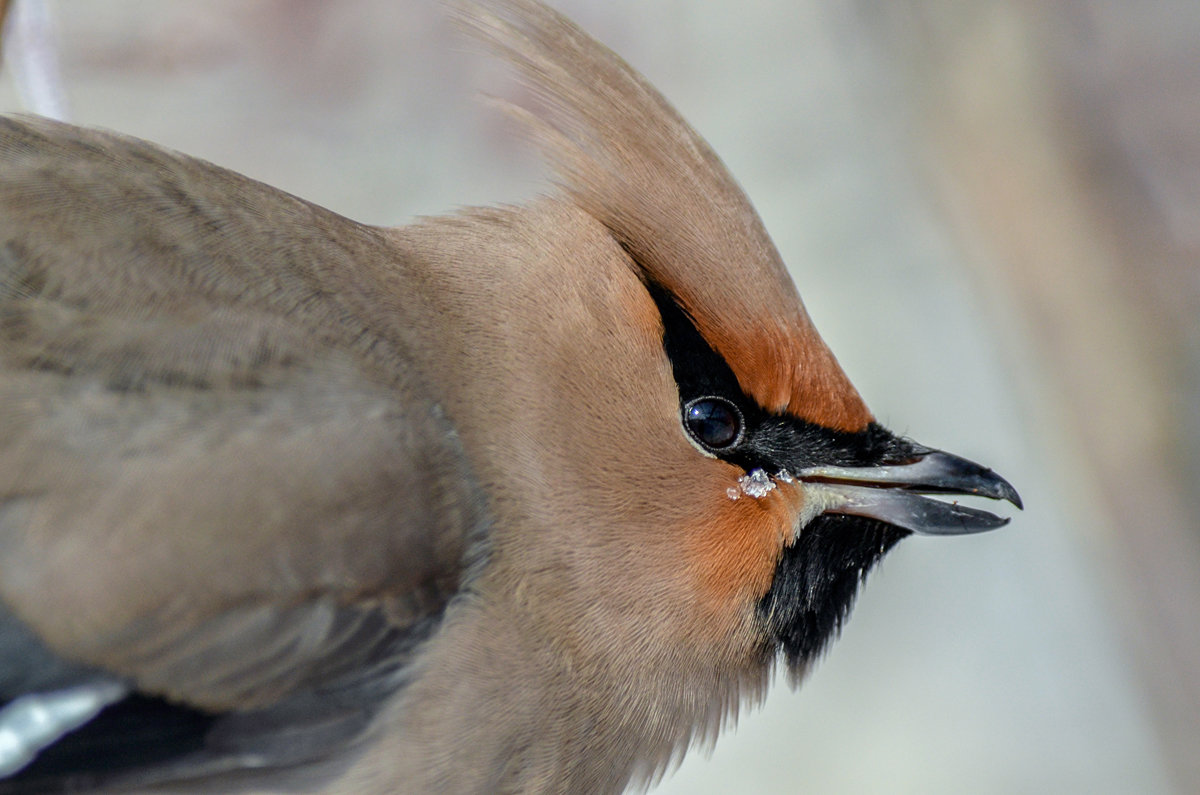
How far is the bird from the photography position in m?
1.78

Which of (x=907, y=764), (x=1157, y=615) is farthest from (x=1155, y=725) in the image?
(x=907, y=764)

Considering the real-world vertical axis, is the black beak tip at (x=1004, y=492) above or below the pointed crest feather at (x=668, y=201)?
below

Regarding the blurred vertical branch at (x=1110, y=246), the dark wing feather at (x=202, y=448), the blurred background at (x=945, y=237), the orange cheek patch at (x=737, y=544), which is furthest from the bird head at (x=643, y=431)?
the blurred vertical branch at (x=1110, y=246)

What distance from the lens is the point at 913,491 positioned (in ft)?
7.66

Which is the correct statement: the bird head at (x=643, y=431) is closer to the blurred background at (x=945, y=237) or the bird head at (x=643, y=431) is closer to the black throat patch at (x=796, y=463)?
the black throat patch at (x=796, y=463)

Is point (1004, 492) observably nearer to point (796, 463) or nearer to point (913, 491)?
point (913, 491)

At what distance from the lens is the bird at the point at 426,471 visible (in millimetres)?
1783

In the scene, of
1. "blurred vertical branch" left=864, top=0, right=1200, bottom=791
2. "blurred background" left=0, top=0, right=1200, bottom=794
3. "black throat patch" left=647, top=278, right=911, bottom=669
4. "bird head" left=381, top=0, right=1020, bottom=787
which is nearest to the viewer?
"bird head" left=381, top=0, right=1020, bottom=787

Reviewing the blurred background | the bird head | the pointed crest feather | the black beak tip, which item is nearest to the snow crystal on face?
the bird head

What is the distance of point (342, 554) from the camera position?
187 centimetres

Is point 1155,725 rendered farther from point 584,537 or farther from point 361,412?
point 361,412

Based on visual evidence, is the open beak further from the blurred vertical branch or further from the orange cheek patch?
the blurred vertical branch

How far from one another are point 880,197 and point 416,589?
151 inches

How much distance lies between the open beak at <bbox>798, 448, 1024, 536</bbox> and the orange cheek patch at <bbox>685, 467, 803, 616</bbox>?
90 mm
